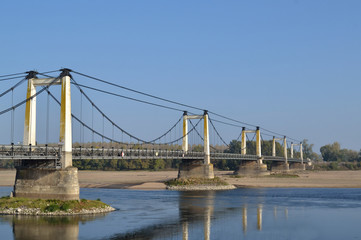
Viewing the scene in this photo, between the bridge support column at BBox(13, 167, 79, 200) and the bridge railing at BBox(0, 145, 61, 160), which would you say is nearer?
the bridge railing at BBox(0, 145, 61, 160)

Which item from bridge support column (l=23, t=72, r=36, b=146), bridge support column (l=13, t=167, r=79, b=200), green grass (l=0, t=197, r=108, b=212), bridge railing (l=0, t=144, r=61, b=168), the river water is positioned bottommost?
the river water

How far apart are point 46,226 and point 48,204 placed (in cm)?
752

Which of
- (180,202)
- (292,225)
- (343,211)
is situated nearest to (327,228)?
(292,225)

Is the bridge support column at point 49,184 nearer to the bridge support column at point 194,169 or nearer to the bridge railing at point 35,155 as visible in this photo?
the bridge railing at point 35,155

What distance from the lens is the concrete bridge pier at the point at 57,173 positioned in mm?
48438

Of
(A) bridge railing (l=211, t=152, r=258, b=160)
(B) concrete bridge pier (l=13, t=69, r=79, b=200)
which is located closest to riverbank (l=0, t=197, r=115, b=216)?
(B) concrete bridge pier (l=13, t=69, r=79, b=200)

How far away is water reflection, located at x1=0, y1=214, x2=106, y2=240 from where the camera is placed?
36.0 meters

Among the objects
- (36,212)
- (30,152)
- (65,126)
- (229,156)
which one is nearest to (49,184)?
(36,212)

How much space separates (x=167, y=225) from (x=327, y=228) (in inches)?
539

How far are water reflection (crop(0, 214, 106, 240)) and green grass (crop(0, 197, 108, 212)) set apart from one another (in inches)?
65.4

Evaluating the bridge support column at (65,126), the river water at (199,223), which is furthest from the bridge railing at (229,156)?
the bridge support column at (65,126)

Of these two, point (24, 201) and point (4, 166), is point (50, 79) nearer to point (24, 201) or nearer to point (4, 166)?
point (24, 201)

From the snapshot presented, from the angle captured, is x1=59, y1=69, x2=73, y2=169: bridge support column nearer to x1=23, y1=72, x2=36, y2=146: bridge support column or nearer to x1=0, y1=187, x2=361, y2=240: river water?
x1=23, y1=72, x2=36, y2=146: bridge support column

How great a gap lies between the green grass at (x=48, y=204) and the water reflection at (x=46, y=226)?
5.45 feet
